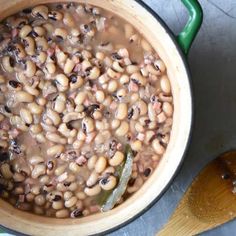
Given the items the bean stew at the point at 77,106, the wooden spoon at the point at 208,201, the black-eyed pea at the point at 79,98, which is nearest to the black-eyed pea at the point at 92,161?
the bean stew at the point at 77,106

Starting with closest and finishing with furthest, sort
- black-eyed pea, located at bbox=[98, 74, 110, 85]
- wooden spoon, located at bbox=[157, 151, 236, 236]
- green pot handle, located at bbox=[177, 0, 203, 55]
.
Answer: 1. green pot handle, located at bbox=[177, 0, 203, 55]
2. black-eyed pea, located at bbox=[98, 74, 110, 85]
3. wooden spoon, located at bbox=[157, 151, 236, 236]

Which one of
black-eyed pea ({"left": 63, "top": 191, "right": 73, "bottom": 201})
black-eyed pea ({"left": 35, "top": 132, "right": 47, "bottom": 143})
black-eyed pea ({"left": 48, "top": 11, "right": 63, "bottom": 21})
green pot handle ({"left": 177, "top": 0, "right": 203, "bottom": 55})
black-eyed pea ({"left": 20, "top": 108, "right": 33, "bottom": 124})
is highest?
green pot handle ({"left": 177, "top": 0, "right": 203, "bottom": 55})

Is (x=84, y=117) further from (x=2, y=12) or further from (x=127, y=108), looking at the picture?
(x=2, y=12)

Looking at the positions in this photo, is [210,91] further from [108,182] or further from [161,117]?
[108,182]

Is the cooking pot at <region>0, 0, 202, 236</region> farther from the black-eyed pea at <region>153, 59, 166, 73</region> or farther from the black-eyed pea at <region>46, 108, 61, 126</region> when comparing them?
the black-eyed pea at <region>46, 108, 61, 126</region>

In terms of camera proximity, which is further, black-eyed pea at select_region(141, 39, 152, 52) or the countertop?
the countertop

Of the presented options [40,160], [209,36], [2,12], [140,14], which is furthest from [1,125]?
[209,36]

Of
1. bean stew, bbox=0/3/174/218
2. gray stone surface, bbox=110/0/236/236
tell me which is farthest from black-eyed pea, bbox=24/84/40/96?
gray stone surface, bbox=110/0/236/236
